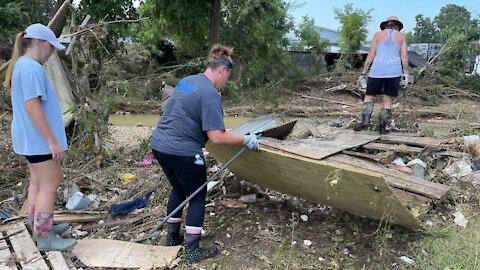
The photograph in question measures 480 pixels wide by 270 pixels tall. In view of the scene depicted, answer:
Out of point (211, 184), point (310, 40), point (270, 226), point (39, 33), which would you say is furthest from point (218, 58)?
point (310, 40)

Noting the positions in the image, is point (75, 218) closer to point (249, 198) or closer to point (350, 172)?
point (249, 198)

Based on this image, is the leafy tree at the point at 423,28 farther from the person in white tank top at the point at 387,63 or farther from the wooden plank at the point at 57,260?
the wooden plank at the point at 57,260

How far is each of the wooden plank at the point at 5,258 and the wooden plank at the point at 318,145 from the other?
2.08 m

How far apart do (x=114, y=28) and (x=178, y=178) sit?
8010 millimetres

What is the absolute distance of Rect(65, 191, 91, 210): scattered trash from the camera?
13.0 feet

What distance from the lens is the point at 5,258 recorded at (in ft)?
9.84

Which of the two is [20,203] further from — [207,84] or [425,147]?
[425,147]

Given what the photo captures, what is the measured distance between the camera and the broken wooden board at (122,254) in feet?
9.66

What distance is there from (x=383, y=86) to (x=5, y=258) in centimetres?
452

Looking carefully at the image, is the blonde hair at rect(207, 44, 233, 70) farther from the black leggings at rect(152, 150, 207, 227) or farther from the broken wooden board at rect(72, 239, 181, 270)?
the broken wooden board at rect(72, 239, 181, 270)

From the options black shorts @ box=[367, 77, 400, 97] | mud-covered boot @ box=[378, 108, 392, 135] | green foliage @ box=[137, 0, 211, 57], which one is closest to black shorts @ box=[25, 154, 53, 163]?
mud-covered boot @ box=[378, 108, 392, 135]

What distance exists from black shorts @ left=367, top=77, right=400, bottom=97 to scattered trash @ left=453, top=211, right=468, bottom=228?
2066 millimetres

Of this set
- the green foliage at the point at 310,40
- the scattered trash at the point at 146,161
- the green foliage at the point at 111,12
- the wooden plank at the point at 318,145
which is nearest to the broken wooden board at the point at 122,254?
the wooden plank at the point at 318,145

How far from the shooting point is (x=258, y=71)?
1516 cm
